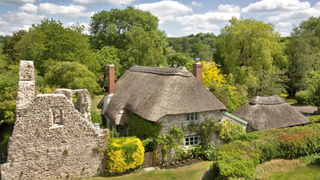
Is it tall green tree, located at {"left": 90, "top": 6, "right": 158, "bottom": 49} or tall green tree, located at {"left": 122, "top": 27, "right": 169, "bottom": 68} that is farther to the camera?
tall green tree, located at {"left": 90, "top": 6, "right": 158, "bottom": 49}

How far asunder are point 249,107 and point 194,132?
727cm

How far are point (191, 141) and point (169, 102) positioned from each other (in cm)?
366

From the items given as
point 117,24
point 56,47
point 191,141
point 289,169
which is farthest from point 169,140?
point 117,24

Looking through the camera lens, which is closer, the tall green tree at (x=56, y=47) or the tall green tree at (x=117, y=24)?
the tall green tree at (x=56, y=47)

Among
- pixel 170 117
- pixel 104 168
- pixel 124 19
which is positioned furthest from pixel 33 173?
pixel 124 19

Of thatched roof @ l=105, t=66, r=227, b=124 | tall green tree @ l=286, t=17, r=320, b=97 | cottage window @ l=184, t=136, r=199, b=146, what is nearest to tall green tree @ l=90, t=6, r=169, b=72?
thatched roof @ l=105, t=66, r=227, b=124

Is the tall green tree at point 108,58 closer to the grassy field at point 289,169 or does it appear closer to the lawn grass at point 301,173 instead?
the grassy field at point 289,169

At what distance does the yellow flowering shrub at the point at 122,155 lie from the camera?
15102 millimetres

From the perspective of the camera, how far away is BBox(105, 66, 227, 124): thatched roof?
17.7 m

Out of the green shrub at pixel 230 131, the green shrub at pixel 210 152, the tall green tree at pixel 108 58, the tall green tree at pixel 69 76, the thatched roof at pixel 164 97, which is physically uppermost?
the tall green tree at pixel 108 58

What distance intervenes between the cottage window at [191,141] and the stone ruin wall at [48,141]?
6507mm

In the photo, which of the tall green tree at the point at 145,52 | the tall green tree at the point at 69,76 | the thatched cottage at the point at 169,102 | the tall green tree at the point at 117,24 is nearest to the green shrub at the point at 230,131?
the thatched cottage at the point at 169,102

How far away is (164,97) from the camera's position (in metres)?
18.1

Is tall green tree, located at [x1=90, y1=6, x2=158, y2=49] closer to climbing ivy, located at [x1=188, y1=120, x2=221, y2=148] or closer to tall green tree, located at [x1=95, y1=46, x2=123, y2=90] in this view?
tall green tree, located at [x1=95, y1=46, x2=123, y2=90]
